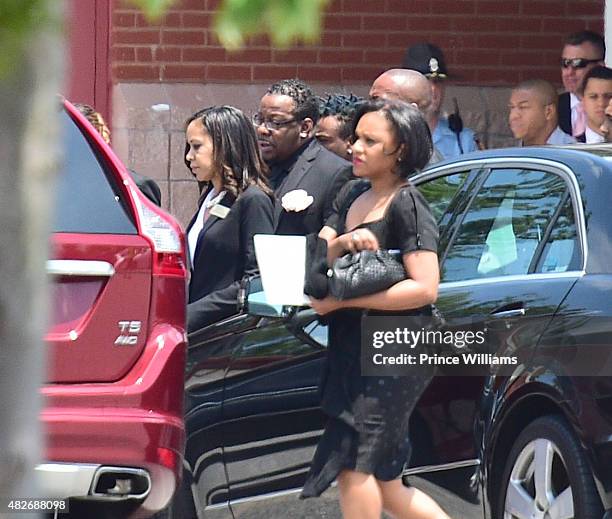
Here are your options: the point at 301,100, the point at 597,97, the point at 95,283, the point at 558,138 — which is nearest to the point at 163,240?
the point at 95,283

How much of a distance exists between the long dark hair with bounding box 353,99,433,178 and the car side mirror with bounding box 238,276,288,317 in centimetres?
68

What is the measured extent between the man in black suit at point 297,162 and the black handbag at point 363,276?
132 cm

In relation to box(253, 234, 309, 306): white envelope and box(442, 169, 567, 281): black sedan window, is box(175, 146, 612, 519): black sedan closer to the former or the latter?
box(442, 169, 567, 281): black sedan window

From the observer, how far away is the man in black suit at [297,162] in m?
6.17

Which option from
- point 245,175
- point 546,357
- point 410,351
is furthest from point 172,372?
point 245,175

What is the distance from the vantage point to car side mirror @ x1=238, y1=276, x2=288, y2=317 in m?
5.21

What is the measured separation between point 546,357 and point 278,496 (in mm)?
1180

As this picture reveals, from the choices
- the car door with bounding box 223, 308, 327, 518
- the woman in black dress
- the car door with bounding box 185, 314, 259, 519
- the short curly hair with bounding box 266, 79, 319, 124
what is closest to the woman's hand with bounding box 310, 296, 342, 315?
the woman in black dress

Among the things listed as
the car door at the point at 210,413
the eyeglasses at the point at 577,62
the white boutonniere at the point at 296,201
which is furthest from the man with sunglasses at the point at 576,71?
the car door at the point at 210,413

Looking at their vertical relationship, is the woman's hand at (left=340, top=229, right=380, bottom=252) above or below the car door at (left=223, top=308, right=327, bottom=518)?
above

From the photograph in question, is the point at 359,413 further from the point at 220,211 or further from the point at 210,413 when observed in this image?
the point at 220,211

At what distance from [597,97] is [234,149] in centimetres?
183

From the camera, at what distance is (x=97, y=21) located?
1038 cm

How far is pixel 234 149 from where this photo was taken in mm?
6523
